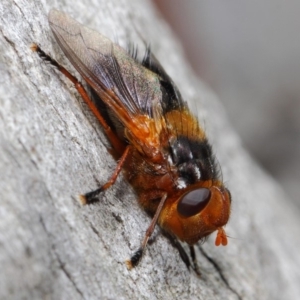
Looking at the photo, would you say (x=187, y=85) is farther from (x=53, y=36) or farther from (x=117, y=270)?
(x=117, y=270)

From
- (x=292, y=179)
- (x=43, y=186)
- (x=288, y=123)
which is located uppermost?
(x=43, y=186)

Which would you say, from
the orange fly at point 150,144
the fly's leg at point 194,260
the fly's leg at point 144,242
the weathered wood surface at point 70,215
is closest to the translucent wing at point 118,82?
the orange fly at point 150,144

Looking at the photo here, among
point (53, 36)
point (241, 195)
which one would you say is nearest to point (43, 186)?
point (53, 36)

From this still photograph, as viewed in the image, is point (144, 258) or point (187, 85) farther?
point (187, 85)

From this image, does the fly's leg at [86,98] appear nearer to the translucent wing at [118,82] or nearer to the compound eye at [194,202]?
the translucent wing at [118,82]

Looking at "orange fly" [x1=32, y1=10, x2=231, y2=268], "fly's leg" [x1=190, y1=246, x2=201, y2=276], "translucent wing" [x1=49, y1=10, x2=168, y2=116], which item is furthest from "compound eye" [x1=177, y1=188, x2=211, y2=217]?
"translucent wing" [x1=49, y1=10, x2=168, y2=116]

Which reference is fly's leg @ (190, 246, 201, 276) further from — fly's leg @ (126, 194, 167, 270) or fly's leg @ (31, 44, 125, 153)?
fly's leg @ (31, 44, 125, 153)

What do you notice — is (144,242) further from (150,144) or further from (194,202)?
(150,144)

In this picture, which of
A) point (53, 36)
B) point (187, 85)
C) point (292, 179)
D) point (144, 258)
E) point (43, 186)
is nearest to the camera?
point (43, 186)
